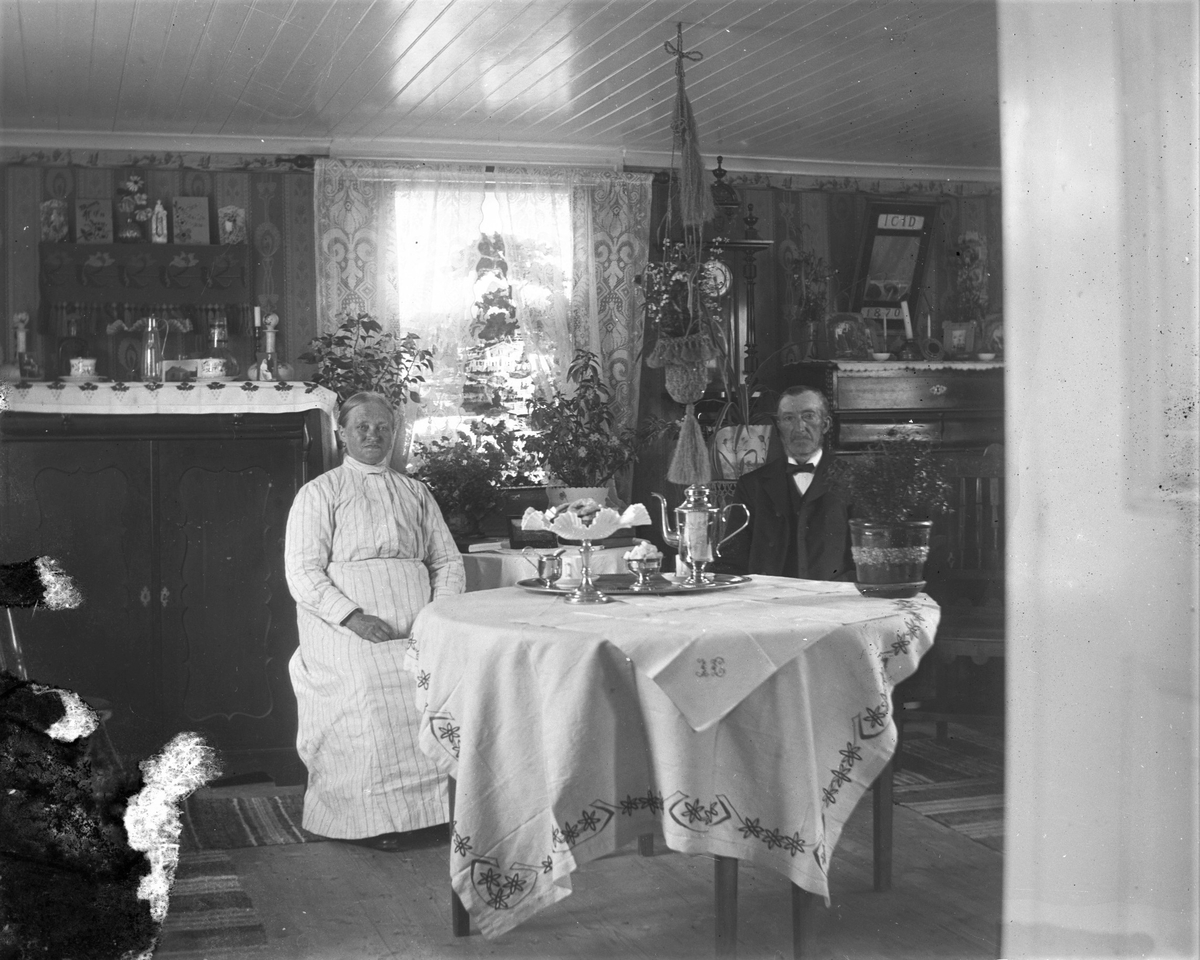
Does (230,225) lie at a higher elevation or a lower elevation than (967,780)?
higher

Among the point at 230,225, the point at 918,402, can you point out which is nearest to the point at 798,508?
the point at 918,402

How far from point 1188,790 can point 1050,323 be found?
2.29ft

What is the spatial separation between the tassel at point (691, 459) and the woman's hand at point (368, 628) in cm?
100

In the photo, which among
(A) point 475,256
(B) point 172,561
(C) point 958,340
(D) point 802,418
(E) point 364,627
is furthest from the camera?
(A) point 475,256

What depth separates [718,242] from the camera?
4.40m

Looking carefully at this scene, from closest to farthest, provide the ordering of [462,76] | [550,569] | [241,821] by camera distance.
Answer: [550,569] < [241,821] < [462,76]

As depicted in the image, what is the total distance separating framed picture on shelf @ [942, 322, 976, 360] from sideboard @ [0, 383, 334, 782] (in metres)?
2.98

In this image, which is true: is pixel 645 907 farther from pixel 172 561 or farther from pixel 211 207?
pixel 211 207

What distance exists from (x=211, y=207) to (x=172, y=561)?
1.62 meters

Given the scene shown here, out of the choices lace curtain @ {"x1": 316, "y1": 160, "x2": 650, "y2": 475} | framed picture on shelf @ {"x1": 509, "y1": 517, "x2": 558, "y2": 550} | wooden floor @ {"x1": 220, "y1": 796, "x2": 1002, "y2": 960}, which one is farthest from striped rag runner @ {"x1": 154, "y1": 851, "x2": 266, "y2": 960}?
lace curtain @ {"x1": 316, "y1": 160, "x2": 650, "y2": 475}

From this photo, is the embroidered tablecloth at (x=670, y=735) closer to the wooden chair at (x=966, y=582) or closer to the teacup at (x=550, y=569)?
the wooden chair at (x=966, y=582)

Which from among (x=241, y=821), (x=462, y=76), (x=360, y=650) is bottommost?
(x=241, y=821)

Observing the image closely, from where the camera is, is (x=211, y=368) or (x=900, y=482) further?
(x=211, y=368)

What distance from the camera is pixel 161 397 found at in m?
4.24
